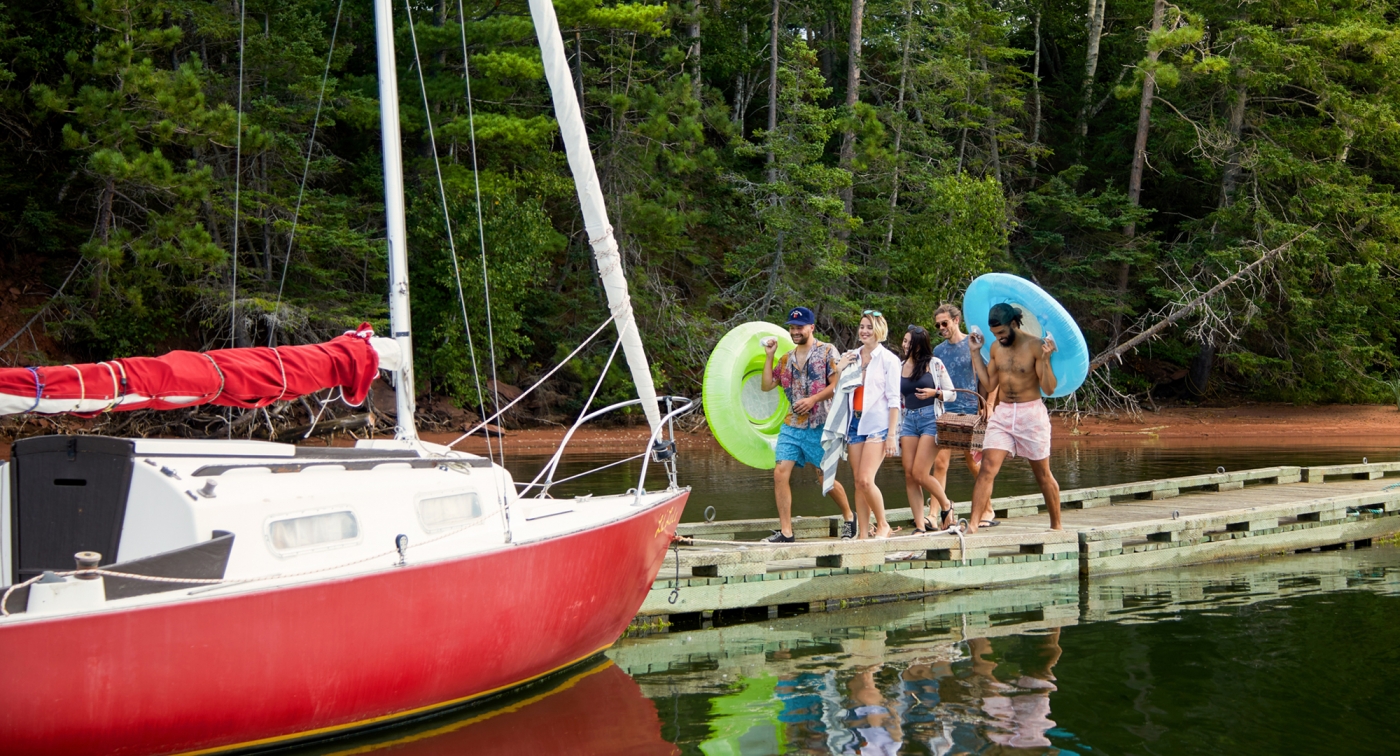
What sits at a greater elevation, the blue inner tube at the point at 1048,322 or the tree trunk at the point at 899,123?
the tree trunk at the point at 899,123

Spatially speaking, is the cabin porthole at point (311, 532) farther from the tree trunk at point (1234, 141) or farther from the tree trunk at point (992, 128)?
the tree trunk at point (1234, 141)

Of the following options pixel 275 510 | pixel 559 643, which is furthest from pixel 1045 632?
pixel 275 510

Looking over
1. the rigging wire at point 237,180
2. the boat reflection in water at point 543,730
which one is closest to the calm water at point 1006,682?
the boat reflection in water at point 543,730

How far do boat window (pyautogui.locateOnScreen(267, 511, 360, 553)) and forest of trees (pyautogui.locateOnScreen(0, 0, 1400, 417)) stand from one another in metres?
14.7

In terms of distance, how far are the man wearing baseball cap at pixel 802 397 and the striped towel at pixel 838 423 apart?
9cm

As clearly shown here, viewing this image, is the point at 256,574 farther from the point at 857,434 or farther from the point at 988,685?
the point at 857,434

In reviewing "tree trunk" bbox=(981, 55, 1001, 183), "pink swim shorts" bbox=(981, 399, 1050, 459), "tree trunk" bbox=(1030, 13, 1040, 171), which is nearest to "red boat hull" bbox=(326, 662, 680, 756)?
"pink swim shorts" bbox=(981, 399, 1050, 459)

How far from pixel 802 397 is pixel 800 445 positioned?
40cm

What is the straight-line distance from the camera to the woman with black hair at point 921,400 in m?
9.69

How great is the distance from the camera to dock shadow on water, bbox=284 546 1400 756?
625 cm

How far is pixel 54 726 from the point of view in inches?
203

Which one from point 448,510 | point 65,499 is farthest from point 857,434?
point 65,499

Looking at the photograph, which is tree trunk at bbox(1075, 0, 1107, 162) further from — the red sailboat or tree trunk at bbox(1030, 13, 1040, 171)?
the red sailboat

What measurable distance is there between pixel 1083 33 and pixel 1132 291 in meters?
9.60
